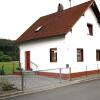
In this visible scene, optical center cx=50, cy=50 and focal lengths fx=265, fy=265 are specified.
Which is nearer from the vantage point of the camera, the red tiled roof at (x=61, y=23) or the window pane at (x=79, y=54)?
the red tiled roof at (x=61, y=23)

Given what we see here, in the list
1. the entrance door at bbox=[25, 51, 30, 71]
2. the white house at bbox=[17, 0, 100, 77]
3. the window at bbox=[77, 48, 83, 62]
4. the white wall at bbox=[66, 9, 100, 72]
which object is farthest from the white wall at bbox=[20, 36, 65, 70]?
the window at bbox=[77, 48, 83, 62]

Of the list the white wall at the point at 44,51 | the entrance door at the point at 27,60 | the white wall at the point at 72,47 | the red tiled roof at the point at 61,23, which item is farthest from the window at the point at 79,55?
the entrance door at the point at 27,60

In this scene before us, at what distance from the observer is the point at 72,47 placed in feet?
77.4

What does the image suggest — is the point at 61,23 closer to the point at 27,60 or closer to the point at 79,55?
the point at 79,55

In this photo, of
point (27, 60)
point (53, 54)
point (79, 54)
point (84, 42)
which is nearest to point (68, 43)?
point (53, 54)

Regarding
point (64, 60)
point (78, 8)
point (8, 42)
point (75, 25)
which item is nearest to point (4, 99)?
point (64, 60)

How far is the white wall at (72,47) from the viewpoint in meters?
23.2

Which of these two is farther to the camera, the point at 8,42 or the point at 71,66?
the point at 8,42

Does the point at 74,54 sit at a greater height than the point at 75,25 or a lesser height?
lesser

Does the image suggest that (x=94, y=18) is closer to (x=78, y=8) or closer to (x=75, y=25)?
(x=78, y=8)

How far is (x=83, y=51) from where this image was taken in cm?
2512

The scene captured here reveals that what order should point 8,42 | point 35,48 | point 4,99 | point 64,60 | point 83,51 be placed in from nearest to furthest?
1. point 4,99
2. point 64,60
3. point 83,51
4. point 35,48
5. point 8,42

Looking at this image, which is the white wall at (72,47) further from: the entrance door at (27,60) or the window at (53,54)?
the entrance door at (27,60)

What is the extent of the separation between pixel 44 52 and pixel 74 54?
3333mm
